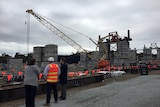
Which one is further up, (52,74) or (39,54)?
(39,54)

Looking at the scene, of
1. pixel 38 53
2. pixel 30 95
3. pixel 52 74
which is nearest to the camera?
pixel 30 95

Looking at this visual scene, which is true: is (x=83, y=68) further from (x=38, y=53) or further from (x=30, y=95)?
(x=30, y=95)

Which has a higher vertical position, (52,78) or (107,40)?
(107,40)

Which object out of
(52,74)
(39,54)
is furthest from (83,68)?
(52,74)

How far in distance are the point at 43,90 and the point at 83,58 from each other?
1293 inches

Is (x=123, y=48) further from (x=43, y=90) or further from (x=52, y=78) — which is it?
(x=52, y=78)

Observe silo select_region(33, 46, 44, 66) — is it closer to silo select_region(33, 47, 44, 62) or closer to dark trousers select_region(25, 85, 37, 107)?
silo select_region(33, 47, 44, 62)

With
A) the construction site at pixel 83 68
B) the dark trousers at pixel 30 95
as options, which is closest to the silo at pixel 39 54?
the construction site at pixel 83 68

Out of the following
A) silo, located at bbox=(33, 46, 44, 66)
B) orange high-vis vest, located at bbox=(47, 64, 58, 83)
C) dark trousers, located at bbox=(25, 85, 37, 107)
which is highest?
silo, located at bbox=(33, 46, 44, 66)

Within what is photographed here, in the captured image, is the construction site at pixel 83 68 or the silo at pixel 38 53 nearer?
the construction site at pixel 83 68

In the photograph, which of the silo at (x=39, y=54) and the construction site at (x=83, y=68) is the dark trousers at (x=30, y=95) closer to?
the construction site at (x=83, y=68)

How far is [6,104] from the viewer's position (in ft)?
29.5

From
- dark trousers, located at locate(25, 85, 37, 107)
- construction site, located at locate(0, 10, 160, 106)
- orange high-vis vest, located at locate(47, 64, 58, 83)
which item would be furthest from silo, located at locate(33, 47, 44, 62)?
dark trousers, located at locate(25, 85, 37, 107)

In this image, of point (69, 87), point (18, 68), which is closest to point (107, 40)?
point (18, 68)
